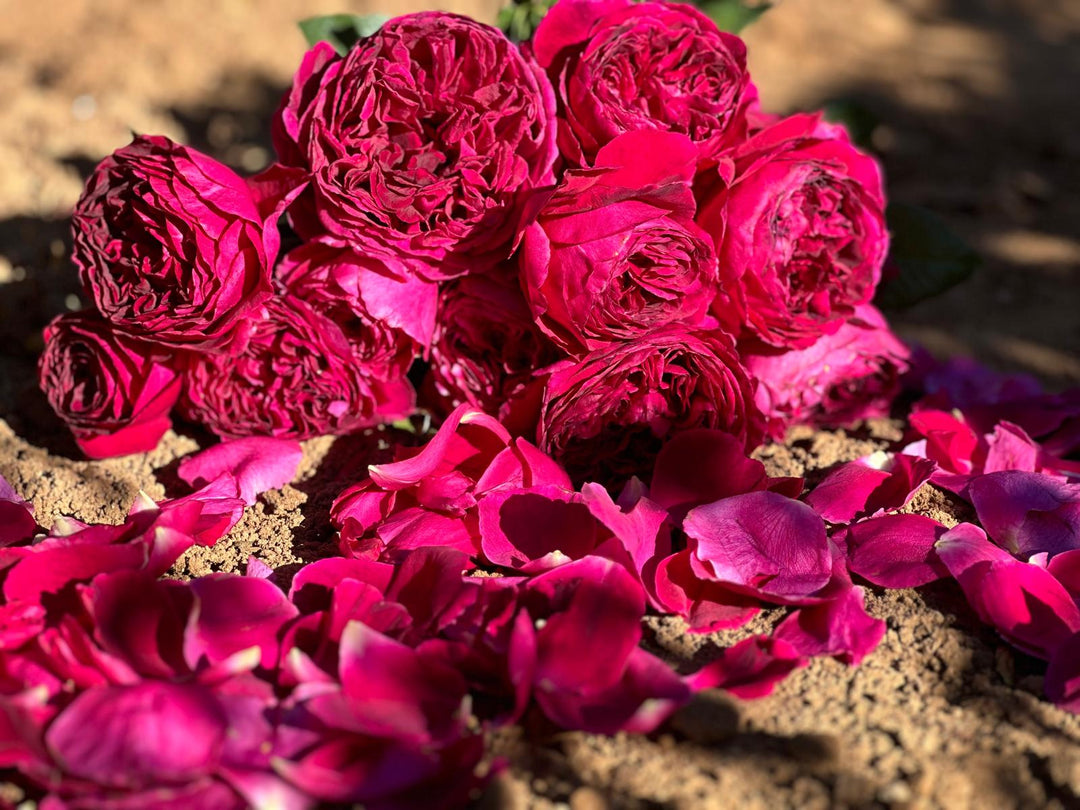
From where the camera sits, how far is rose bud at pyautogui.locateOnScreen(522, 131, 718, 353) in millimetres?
1292

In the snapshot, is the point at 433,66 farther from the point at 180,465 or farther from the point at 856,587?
the point at 856,587

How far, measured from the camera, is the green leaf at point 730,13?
179 cm

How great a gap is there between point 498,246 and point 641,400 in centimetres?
27

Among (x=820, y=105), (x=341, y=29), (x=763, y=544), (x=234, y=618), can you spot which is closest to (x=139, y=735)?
(x=234, y=618)

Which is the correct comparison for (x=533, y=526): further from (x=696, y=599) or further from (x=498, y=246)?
(x=498, y=246)

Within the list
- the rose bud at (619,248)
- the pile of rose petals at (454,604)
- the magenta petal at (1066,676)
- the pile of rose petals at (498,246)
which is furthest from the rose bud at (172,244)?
the magenta petal at (1066,676)

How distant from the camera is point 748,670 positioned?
1.12 meters

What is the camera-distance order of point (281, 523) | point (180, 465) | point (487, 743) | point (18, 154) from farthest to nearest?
point (18, 154)
point (180, 465)
point (281, 523)
point (487, 743)

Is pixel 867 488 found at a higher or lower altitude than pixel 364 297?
lower

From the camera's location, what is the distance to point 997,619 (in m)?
1.20

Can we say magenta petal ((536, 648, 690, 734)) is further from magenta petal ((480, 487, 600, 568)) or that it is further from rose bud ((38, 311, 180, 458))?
rose bud ((38, 311, 180, 458))

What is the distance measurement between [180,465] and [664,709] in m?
0.86

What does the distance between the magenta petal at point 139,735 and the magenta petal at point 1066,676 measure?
831 millimetres

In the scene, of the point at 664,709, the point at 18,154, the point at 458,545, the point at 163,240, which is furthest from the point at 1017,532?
the point at 18,154
